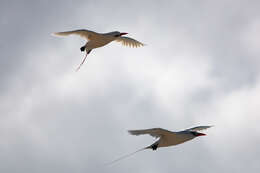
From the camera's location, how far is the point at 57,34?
41.5 m

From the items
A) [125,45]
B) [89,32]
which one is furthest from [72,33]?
[125,45]

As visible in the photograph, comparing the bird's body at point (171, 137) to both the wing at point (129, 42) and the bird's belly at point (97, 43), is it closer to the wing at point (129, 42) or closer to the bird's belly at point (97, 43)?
the bird's belly at point (97, 43)

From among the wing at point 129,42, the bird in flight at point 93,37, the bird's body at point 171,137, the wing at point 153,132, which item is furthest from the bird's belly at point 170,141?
the wing at point 129,42

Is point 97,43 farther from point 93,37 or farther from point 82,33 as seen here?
point 82,33

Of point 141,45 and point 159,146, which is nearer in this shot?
point 159,146

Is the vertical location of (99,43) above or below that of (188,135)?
above

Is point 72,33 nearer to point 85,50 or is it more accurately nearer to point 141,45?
point 85,50

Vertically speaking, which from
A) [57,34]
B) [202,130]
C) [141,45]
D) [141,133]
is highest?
[141,45]

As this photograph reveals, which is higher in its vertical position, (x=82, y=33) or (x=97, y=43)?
(x=97, y=43)

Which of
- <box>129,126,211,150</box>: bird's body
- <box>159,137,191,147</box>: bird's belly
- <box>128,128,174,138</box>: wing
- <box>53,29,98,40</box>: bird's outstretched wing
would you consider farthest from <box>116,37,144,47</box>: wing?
<box>128,128,174,138</box>: wing

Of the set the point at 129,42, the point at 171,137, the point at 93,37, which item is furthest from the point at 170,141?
the point at 129,42

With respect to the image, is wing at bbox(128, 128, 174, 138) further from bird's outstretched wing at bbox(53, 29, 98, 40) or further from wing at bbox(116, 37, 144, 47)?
wing at bbox(116, 37, 144, 47)

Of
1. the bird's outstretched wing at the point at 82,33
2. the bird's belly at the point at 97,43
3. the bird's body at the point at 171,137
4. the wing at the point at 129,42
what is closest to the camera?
the bird's body at the point at 171,137

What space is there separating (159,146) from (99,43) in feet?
32.2
